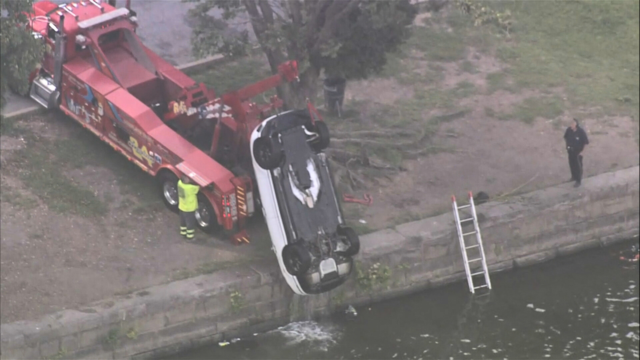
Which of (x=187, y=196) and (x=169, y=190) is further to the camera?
(x=169, y=190)

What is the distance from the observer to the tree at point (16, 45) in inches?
573

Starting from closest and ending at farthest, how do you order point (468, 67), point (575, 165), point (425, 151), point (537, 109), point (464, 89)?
point (575, 165)
point (425, 151)
point (537, 109)
point (464, 89)
point (468, 67)

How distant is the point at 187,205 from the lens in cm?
1720

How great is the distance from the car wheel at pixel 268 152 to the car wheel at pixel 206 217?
1322mm

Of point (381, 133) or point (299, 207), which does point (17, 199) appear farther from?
point (381, 133)

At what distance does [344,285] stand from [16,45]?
617 cm

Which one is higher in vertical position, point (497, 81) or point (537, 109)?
point (497, 81)

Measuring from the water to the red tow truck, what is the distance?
206 cm

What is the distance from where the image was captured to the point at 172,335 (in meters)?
16.1

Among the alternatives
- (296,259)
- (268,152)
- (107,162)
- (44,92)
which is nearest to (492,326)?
(296,259)

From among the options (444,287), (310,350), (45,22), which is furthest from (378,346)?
(45,22)

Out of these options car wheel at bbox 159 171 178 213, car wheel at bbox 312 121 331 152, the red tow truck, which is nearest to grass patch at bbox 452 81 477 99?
the red tow truck

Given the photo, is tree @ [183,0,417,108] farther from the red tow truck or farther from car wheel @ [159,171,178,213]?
car wheel @ [159,171,178,213]

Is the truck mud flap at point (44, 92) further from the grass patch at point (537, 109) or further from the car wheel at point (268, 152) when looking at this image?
the grass patch at point (537, 109)
